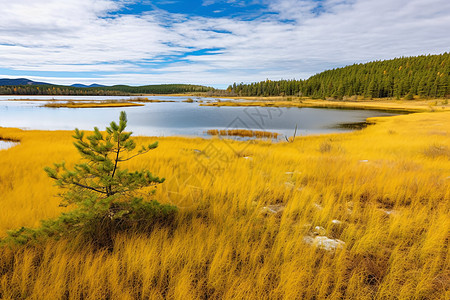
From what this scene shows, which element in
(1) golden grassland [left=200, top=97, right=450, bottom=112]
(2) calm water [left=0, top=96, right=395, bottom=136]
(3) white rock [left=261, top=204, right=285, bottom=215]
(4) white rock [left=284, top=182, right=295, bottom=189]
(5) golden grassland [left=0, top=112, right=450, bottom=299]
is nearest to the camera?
(5) golden grassland [left=0, top=112, right=450, bottom=299]

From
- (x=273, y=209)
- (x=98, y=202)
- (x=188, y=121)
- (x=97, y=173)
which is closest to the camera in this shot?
(x=98, y=202)

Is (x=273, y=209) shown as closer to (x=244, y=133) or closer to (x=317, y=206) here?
(x=317, y=206)

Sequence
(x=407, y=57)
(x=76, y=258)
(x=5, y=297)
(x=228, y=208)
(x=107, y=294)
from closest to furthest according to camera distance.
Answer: (x=5, y=297) → (x=107, y=294) → (x=76, y=258) → (x=228, y=208) → (x=407, y=57)

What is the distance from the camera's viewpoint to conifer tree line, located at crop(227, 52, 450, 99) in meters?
85.0

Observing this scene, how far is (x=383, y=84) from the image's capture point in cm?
9744

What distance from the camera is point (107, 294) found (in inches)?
91.7

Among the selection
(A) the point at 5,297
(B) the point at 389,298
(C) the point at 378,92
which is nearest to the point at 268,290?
(B) the point at 389,298

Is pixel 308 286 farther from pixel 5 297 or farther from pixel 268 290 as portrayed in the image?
pixel 5 297

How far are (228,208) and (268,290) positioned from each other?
2.15 metres

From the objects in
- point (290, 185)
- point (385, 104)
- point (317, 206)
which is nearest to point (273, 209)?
point (317, 206)

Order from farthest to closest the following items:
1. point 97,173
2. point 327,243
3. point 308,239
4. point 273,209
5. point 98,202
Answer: point 273,209 < point 308,239 < point 327,243 < point 97,173 < point 98,202

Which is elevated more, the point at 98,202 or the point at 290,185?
the point at 98,202

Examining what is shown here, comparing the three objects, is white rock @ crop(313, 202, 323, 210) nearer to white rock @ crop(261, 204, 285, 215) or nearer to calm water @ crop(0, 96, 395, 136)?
white rock @ crop(261, 204, 285, 215)

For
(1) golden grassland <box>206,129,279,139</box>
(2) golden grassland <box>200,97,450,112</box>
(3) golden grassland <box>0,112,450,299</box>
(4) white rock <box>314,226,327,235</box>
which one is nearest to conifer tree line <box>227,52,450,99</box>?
(2) golden grassland <box>200,97,450,112</box>
